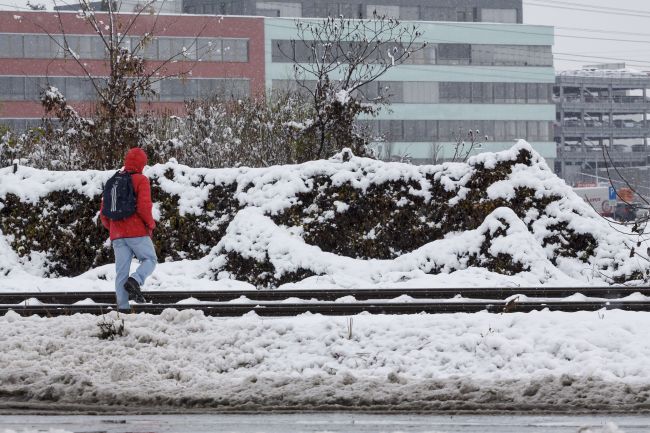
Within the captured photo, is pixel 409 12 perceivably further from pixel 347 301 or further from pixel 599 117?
pixel 347 301

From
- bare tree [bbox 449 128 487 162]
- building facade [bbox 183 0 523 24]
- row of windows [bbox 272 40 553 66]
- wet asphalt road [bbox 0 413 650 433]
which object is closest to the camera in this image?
wet asphalt road [bbox 0 413 650 433]

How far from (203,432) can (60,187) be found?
12.3 meters

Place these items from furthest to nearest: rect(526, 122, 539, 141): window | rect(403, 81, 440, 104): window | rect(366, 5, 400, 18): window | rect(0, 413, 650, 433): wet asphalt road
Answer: rect(526, 122, 539, 141): window
rect(366, 5, 400, 18): window
rect(403, 81, 440, 104): window
rect(0, 413, 650, 433): wet asphalt road

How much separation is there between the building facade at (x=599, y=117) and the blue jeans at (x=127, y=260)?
11929 centimetres

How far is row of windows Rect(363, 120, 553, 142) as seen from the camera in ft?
299

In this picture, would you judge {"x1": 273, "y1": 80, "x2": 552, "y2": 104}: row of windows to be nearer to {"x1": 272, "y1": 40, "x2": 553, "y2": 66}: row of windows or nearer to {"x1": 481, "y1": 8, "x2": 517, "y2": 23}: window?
{"x1": 272, "y1": 40, "x2": 553, "y2": 66}: row of windows

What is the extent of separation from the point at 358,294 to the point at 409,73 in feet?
266

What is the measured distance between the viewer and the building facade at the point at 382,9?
3770 inches

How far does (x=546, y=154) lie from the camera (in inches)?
3802

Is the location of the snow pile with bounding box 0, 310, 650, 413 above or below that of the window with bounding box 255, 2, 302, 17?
below

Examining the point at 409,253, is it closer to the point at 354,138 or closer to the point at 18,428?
the point at 354,138

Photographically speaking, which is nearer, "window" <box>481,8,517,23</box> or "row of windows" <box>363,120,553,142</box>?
"row of windows" <box>363,120,553,142</box>

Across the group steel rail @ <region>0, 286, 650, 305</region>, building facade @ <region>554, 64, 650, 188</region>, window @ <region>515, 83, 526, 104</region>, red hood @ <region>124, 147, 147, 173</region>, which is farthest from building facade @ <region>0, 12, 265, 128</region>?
red hood @ <region>124, 147, 147, 173</region>

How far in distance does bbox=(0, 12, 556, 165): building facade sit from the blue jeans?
68.9 meters
